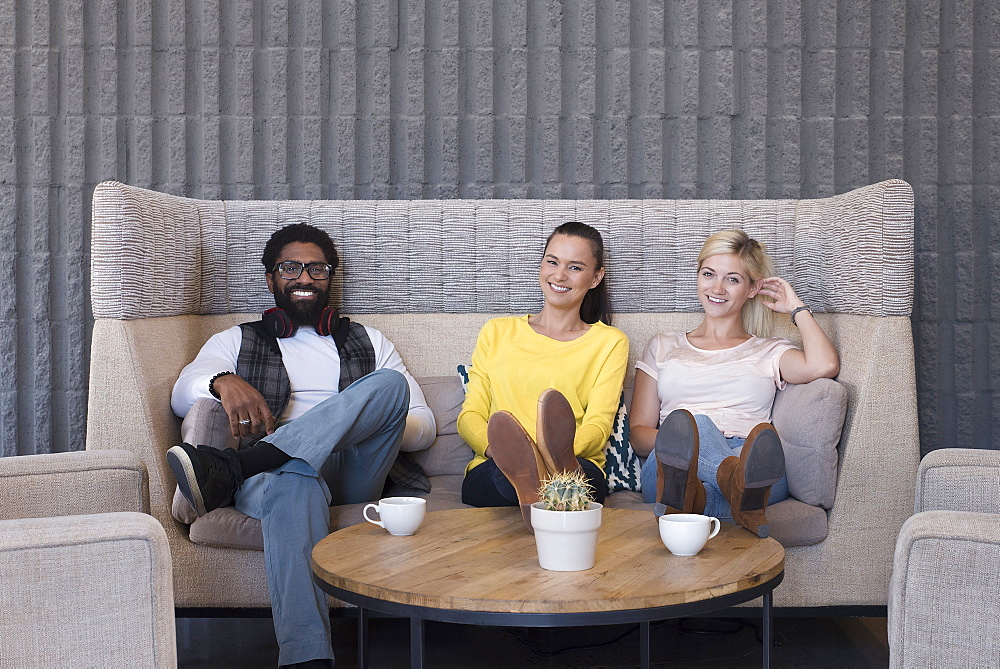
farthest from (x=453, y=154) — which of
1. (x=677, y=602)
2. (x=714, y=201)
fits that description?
(x=677, y=602)

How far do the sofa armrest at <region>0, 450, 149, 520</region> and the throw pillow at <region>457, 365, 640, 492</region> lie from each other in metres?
1.24

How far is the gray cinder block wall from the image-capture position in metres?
3.20

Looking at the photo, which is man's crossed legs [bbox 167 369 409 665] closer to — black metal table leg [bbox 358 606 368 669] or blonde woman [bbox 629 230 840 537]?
black metal table leg [bbox 358 606 368 669]

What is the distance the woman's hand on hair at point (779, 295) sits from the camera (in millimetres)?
2631

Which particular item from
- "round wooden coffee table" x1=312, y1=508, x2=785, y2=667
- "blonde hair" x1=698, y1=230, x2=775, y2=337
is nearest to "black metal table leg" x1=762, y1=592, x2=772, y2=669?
"round wooden coffee table" x1=312, y1=508, x2=785, y2=667

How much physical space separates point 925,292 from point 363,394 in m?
2.17

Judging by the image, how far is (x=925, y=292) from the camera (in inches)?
127

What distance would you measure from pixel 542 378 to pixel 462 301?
19.0 inches

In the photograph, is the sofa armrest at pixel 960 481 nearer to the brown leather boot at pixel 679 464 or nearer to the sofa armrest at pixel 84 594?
the brown leather boot at pixel 679 464

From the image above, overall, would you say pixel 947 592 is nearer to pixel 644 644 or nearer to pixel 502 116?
pixel 644 644

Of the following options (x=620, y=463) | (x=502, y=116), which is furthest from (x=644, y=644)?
(x=502, y=116)

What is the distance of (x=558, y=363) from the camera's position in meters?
2.59

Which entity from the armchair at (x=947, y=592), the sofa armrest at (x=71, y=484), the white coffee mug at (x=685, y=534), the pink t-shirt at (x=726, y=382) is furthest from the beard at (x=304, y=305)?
the armchair at (x=947, y=592)

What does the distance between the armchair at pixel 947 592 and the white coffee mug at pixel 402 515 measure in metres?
0.88
